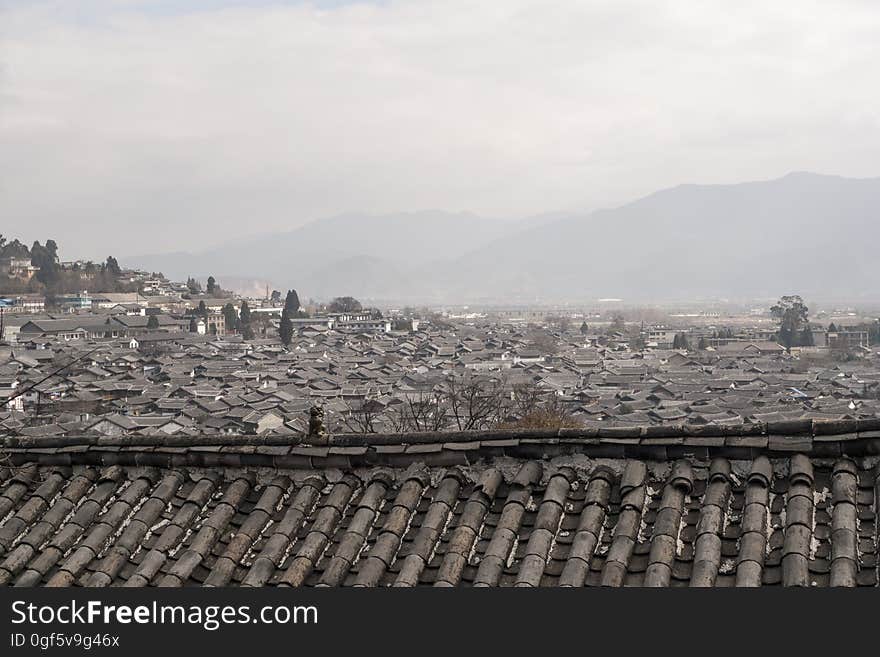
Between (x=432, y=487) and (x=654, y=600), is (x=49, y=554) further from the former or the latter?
(x=654, y=600)

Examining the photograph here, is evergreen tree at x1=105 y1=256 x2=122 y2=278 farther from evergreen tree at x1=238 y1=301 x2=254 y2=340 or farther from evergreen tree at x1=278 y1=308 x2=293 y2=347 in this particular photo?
evergreen tree at x1=278 y1=308 x2=293 y2=347

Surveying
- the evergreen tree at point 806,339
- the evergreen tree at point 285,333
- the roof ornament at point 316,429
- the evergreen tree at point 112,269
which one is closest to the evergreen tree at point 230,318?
the evergreen tree at point 285,333

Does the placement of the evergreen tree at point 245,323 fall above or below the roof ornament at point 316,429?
below

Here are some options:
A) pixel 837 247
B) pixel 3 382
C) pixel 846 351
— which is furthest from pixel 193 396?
pixel 837 247

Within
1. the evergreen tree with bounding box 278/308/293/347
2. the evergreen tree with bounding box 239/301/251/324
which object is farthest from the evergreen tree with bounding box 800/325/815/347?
the evergreen tree with bounding box 239/301/251/324

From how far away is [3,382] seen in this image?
93.6 feet

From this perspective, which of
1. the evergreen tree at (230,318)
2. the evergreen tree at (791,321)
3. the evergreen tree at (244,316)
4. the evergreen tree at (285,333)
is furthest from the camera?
the evergreen tree at (230,318)

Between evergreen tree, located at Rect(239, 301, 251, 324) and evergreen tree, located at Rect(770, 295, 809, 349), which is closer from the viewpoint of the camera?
evergreen tree, located at Rect(770, 295, 809, 349)

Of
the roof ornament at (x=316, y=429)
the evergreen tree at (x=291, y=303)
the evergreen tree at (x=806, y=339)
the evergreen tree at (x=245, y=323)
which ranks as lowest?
the evergreen tree at (x=806, y=339)

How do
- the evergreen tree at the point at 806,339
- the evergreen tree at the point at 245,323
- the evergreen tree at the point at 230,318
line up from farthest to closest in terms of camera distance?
1. the evergreen tree at the point at 230,318
2. the evergreen tree at the point at 245,323
3. the evergreen tree at the point at 806,339

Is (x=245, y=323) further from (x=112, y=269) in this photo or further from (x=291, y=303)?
(x=112, y=269)

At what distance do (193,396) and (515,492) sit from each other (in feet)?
88.8

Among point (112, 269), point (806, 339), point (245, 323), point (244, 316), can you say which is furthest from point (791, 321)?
point (112, 269)

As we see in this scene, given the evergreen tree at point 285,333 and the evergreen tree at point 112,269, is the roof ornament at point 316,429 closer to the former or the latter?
the evergreen tree at point 285,333
